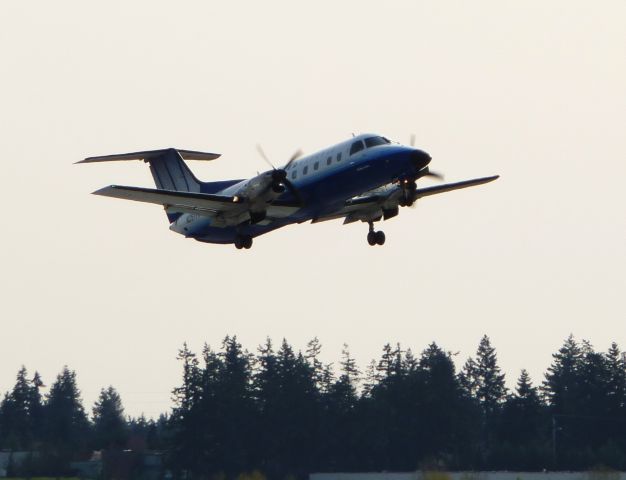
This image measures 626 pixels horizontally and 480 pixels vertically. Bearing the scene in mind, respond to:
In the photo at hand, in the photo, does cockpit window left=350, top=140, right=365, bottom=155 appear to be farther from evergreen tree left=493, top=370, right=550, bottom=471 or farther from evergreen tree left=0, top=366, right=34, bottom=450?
evergreen tree left=0, top=366, right=34, bottom=450

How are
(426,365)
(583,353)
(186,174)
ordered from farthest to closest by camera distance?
(583,353), (426,365), (186,174)

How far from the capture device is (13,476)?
80562mm

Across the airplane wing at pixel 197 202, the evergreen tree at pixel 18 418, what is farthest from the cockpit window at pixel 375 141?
the evergreen tree at pixel 18 418

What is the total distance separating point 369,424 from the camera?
8600 cm

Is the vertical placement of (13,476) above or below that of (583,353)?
below

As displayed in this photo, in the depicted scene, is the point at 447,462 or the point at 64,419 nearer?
the point at 447,462

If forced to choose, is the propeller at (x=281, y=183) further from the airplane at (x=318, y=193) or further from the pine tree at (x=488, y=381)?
the pine tree at (x=488, y=381)

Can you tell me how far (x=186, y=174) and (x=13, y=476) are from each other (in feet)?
116

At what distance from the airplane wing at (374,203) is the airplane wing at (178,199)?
3276 millimetres

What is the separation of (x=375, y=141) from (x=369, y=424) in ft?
146

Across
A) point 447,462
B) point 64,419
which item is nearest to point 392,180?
point 447,462

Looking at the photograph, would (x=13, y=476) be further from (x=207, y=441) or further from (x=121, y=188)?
(x=121, y=188)

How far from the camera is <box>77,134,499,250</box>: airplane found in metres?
43.2

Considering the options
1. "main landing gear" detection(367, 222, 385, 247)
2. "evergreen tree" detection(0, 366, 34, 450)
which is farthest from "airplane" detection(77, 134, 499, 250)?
"evergreen tree" detection(0, 366, 34, 450)
